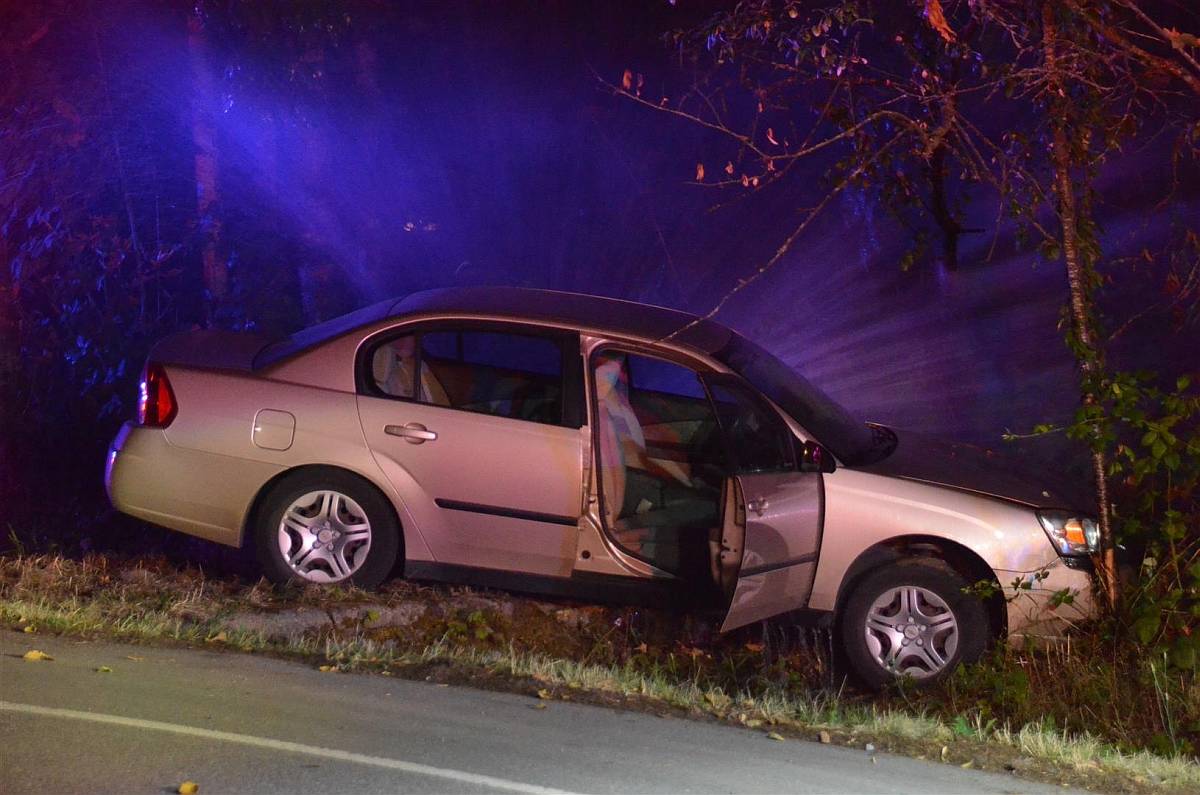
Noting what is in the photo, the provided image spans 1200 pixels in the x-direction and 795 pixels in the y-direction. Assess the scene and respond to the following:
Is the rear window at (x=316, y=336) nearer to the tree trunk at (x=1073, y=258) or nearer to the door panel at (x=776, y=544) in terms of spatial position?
the door panel at (x=776, y=544)

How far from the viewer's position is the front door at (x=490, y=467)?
6898 millimetres

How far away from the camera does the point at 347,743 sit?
5082 mm

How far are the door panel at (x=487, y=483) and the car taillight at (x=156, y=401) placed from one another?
40.6 inches

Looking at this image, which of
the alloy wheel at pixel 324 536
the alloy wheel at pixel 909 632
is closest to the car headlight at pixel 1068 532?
the alloy wheel at pixel 909 632

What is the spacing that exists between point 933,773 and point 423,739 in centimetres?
195

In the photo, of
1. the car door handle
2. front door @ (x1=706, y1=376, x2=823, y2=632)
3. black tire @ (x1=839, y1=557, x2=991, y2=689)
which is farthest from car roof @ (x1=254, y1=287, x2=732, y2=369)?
black tire @ (x1=839, y1=557, x2=991, y2=689)

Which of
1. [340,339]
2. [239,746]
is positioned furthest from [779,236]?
[239,746]

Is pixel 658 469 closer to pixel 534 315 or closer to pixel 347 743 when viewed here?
pixel 534 315

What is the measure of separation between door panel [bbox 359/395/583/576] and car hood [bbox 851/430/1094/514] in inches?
58.4

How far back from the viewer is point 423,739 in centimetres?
521

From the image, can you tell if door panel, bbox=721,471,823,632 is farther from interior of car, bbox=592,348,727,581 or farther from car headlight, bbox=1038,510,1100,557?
car headlight, bbox=1038,510,1100,557

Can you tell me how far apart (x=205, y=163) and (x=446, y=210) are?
2345 mm

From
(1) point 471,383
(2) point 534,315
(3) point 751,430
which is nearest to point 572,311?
(2) point 534,315

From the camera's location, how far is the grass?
5652 millimetres
